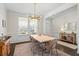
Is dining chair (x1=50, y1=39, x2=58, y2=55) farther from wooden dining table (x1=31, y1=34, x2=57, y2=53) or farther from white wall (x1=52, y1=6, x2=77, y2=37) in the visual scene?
white wall (x1=52, y1=6, x2=77, y2=37)

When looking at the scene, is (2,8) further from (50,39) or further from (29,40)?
(50,39)

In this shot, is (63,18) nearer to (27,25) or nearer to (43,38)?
(43,38)

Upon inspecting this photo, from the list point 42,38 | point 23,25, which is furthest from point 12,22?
point 42,38

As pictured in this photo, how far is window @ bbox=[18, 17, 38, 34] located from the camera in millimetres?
2848

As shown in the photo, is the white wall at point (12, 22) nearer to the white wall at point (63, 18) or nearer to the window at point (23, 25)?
the window at point (23, 25)

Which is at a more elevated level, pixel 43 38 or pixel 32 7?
pixel 32 7

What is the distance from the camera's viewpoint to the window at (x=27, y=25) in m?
2.85

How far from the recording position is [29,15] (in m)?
2.84

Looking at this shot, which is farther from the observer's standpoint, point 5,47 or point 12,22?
point 12,22

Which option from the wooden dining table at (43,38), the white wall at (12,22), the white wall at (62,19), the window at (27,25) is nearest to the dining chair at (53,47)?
the wooden dining table at (43,38)

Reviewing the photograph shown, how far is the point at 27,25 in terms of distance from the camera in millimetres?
2889

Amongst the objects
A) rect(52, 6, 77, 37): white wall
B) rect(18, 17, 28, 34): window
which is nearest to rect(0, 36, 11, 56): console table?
rect(18, 17, 28, 34): window

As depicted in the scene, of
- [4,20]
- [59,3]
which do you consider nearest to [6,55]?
[4,20]

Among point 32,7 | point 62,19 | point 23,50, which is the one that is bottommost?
point 23,50
